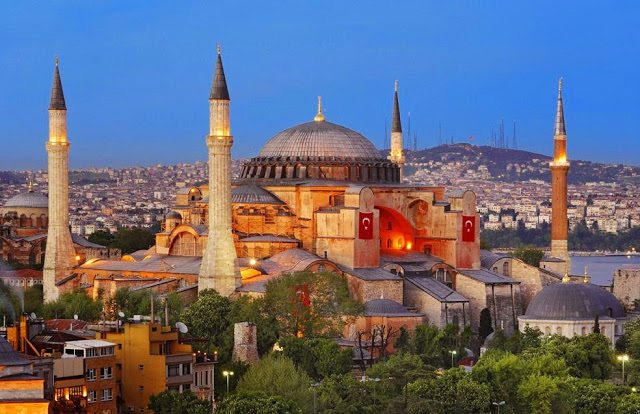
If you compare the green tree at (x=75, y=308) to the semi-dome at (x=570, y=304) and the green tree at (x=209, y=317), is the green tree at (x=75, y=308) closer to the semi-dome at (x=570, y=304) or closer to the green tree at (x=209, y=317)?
the green tree at (x=209, y=317)

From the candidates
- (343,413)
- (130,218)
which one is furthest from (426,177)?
(343,413)

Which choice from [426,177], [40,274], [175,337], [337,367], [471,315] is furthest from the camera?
[426,177]

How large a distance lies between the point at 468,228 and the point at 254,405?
26.4 m

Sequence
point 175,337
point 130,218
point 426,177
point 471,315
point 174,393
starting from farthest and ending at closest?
point 426,177, point 130,218, point 471,315, point 175,337, point 174,393

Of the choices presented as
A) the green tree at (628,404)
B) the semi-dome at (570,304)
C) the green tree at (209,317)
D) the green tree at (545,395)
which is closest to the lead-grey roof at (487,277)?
the semi-dome at (570,304)

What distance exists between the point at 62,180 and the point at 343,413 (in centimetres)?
2614

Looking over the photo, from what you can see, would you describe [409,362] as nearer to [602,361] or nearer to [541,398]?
[541,398]

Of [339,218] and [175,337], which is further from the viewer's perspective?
[339,218]

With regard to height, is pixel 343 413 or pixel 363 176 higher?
pixel 363 176

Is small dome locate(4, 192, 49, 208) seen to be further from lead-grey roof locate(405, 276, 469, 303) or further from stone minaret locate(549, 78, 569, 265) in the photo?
lead-grey roof locate(405, 276, 469, 303)

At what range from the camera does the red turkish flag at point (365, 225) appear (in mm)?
65938

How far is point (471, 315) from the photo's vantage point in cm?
6738

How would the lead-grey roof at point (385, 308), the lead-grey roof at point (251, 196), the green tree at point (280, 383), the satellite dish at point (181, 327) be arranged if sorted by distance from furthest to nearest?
the lead-grey roof at point (251, 196) < the lead-grey roof at point (385, 308) < the satellite dish at point (181, 327) < the green tree at point (280, 383)

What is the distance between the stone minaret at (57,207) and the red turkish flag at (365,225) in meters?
11.4
